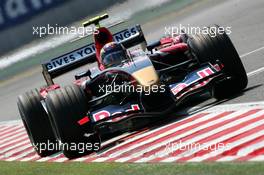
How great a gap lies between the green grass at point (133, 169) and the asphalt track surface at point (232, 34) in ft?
8.31

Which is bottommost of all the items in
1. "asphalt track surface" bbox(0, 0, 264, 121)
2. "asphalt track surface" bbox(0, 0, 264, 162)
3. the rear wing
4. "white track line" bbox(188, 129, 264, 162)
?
"asphalt track surface" bbox(0, 0, 264, 121)

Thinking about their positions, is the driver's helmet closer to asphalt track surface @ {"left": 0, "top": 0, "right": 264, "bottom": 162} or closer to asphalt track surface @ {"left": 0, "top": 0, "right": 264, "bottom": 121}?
asphalt track surface @ {"left": 0, "top": 0, "right": 264, "bottom": 162}

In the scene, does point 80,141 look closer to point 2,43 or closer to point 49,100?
point 49,100

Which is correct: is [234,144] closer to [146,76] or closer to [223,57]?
[146,76]

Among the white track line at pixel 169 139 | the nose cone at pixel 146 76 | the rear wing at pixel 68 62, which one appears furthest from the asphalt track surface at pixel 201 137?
the rear wing at pixel 68 62

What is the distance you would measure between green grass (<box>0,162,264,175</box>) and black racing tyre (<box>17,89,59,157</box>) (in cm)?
55

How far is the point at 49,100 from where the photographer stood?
10.2 metres

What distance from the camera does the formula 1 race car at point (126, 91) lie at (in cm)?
1015

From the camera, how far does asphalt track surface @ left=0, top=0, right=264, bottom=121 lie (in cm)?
1238

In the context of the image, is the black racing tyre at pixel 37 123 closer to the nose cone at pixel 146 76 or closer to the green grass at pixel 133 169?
the green grass at pixel 133 169

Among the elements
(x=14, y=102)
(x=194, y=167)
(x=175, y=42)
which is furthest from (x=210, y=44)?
(x=14, y=102)

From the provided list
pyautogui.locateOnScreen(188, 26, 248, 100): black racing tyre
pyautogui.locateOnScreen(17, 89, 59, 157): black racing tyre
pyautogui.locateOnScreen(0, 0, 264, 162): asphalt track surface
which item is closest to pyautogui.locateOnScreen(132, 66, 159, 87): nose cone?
pyautogui.locateOnScreen(0, 0, 264, 162): asphalt track surface

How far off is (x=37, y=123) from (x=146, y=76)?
1.76 meters

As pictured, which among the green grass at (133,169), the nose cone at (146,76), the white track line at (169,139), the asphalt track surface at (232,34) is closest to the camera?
the green grass at (133,169)
